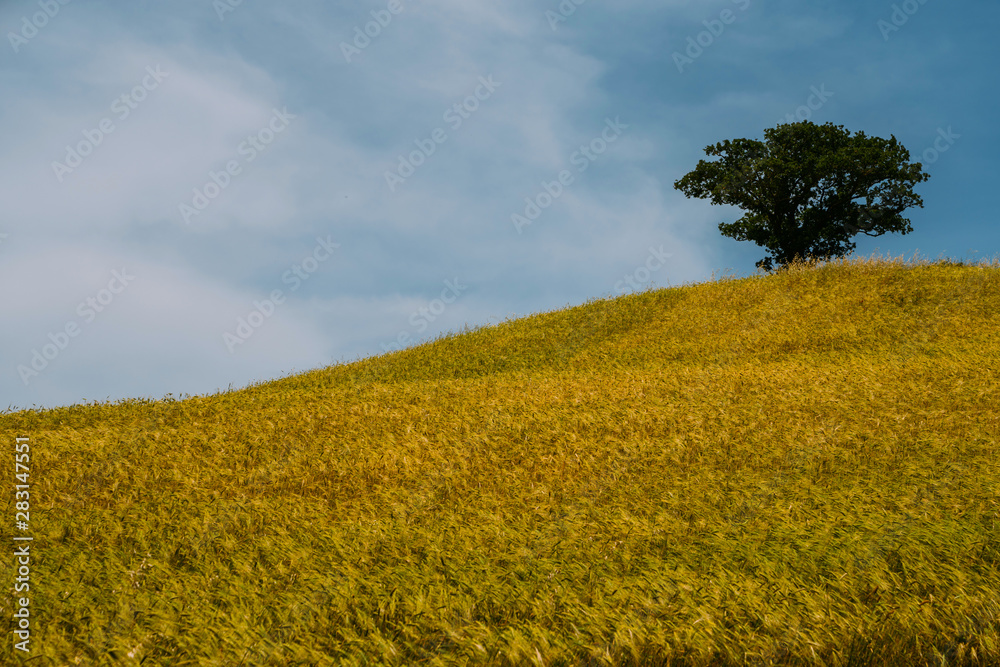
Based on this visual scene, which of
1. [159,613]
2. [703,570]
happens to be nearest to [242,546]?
[159,613]

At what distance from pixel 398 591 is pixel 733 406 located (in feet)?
26.1

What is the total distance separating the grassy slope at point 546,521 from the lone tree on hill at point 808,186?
64.2 feet

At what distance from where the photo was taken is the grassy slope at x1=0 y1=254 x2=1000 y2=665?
4797 millimetres

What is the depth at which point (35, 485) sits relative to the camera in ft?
32.1

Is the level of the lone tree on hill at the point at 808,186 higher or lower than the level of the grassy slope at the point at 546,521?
higher

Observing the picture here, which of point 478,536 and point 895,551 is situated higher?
point 478,536

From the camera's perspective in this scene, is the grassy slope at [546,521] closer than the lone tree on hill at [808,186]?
Yes

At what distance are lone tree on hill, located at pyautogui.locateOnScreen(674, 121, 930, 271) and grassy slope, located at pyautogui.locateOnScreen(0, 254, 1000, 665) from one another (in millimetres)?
19582

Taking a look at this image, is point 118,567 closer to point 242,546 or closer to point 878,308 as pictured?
point 242,546

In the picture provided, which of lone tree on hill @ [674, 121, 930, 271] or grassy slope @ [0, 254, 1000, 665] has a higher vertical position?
lone tree on hill @ [674, 121, 930, 271]

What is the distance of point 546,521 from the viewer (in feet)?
24.1

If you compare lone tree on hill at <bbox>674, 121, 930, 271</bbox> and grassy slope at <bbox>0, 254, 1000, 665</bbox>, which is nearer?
grassy slope at <bbox>0, 254, 1000, 665</bbox>

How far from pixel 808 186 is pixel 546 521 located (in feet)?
107

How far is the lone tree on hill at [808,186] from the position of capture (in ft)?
109
